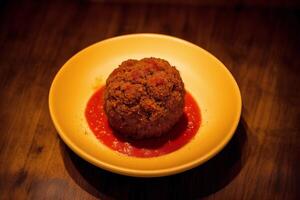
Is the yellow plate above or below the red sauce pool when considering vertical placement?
above

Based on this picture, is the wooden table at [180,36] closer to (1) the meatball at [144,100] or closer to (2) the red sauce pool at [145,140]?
(2) the red sauce pool at [145,140]

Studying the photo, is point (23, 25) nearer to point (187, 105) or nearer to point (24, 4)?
point (24, 4)

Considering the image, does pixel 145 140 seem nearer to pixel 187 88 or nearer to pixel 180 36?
pixel 187 88

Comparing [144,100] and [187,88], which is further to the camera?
[187,88]

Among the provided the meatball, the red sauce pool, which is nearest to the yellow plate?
the red sauce pool

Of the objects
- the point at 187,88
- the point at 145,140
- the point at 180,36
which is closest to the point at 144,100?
the point at 145,140

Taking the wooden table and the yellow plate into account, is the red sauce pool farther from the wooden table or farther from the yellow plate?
the wooden table

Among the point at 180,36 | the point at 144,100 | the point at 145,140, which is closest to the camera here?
the point at 144,100
